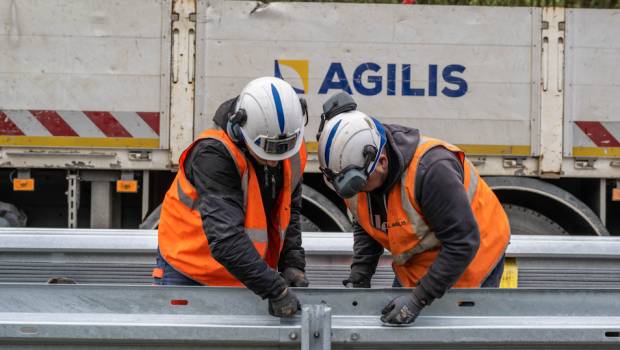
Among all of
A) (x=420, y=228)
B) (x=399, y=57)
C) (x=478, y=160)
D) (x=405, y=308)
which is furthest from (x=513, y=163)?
(x=405, y=308)

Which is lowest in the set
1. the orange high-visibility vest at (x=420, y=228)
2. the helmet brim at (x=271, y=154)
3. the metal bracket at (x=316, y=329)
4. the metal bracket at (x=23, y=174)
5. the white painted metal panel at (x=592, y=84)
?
the metal bracket at (x=316, y=329)

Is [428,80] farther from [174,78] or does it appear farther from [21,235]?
[21,235]

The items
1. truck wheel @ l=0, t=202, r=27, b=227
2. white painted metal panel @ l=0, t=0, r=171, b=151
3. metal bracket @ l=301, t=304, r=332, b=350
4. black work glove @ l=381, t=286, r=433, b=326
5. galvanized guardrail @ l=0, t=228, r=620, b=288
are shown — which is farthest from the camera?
truck wheel @ l=0, t=202, r=27, b=227

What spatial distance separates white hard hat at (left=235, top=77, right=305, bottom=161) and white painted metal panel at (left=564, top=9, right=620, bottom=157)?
11.3ft

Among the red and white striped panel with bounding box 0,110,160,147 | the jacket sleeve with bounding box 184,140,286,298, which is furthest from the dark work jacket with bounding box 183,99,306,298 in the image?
the red and white striped panel with bounding box 0,110,160,147

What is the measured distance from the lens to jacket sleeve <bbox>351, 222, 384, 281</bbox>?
11.1 ft

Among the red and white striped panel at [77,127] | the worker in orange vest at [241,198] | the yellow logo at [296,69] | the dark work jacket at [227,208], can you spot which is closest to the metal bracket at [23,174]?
the red and white striped panel at [77,127]

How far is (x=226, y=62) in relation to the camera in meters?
5.69

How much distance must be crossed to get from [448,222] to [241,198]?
2.56ft

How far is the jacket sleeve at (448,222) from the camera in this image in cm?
269

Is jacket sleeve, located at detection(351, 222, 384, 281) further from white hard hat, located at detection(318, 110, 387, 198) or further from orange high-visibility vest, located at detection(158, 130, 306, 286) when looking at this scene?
white hard hat, located at detection(318, 110, 387, 198)

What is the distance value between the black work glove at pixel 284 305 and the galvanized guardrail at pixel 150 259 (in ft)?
5.12

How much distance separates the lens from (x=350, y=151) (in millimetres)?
2775

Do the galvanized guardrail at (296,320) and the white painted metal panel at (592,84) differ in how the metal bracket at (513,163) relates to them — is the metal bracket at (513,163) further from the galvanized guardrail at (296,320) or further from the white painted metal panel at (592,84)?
the galvanized guardrail at (296,320)
